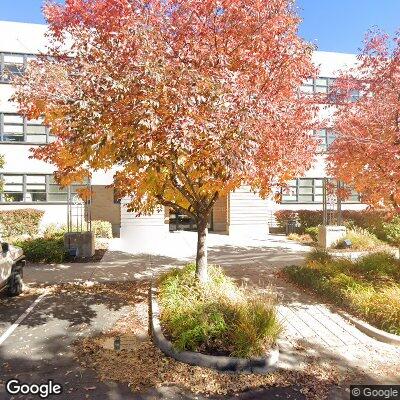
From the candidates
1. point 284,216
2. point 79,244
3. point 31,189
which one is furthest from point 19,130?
point 284,216

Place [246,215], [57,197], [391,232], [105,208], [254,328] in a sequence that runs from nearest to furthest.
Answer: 1. [254,328]
2. [391,232]
3. [246,215]
4. [57,197]
5. [105,208]

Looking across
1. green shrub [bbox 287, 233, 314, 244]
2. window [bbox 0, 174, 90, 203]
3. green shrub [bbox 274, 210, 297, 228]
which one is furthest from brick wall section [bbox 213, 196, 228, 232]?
window [bbox 0, 174, 90, 203]

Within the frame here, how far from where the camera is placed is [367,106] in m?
9.23

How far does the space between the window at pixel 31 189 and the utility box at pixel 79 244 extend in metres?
7.71

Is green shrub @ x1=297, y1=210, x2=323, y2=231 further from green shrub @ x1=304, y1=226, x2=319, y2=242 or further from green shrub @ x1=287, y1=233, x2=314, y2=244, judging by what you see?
green shrub @ x1=287, y1=233, x2=314, y2=244

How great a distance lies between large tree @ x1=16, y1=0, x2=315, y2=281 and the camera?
552cm

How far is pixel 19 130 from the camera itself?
2031cm

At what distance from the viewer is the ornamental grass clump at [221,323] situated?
545 cm

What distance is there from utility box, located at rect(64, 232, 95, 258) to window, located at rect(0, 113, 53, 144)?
9.48m

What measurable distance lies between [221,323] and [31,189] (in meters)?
17.8

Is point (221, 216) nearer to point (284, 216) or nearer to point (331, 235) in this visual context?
point (284, 216)

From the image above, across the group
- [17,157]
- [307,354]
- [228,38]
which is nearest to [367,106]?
[228,38]

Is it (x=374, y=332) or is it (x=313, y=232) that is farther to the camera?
(x=313, y=232)

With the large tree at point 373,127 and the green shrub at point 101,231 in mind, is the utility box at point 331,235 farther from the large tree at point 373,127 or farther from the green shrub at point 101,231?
the green shrub at point 101,231
